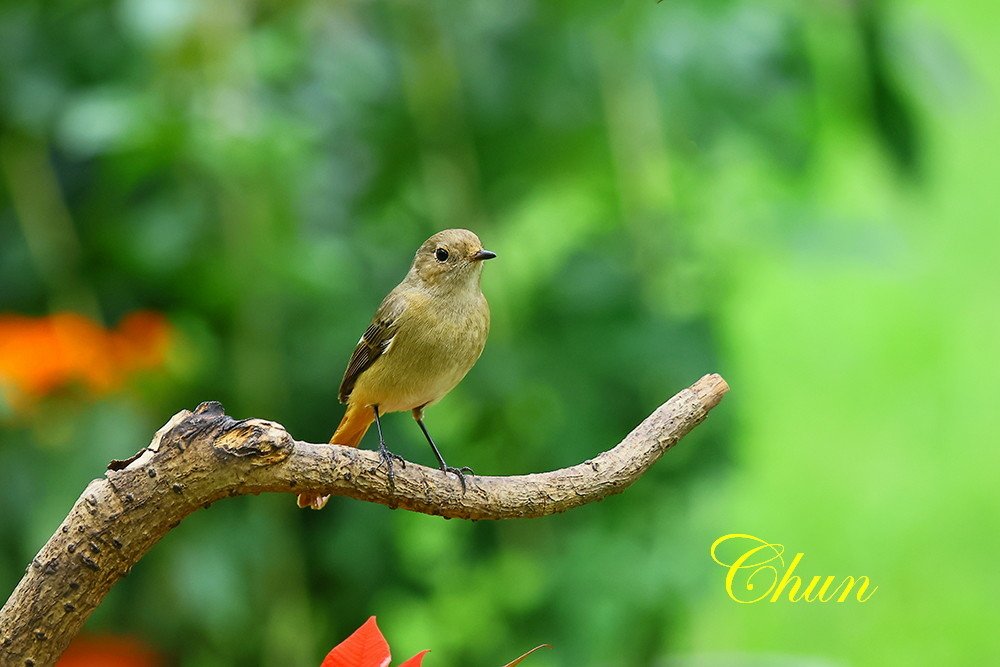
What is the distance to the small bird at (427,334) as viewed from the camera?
238cm

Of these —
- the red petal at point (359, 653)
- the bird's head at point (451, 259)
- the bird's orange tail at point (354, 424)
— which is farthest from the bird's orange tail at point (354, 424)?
the red petal at point (359, 653)

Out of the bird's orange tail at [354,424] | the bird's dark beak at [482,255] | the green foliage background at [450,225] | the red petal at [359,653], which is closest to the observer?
the red petal at [359,653]

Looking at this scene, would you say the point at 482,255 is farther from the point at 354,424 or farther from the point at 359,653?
the point at 359,653

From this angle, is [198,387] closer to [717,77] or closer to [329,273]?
[329,273]

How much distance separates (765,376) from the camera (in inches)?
225

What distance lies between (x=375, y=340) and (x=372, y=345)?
0.04 feet

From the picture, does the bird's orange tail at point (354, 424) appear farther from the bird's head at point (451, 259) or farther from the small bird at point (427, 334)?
the bird's head at point (451, 259)

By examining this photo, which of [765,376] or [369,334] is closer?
[369,334]

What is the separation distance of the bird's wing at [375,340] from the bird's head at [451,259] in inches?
3.0

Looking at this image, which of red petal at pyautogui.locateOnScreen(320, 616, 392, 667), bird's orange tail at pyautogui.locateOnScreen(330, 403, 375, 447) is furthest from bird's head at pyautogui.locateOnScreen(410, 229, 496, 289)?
red petal at pyautogui.locateOnScreen(320, 616, 392, 667)

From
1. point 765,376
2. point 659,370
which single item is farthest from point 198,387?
point 765,376

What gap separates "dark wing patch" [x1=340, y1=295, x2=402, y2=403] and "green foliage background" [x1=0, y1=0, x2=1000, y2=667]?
641 mm

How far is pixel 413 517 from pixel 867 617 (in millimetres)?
1892

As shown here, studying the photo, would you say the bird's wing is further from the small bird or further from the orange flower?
the orange flower
